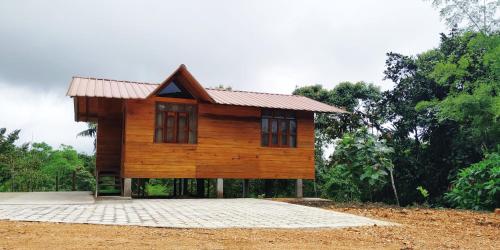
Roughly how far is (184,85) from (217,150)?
237cm

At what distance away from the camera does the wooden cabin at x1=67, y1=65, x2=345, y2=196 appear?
1423 cm

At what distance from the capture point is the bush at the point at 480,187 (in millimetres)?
12758

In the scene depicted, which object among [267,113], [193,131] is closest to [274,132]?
[267,113]

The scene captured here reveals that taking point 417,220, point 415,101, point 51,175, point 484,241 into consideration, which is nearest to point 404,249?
point 484,241

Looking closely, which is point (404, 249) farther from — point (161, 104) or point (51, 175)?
point (51, 175)

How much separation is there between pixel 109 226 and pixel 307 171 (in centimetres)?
1071

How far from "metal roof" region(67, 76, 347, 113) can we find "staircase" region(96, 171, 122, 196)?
3292 mm

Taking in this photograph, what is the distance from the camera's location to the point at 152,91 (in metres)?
14.2

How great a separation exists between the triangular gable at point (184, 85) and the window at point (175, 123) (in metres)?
0.45

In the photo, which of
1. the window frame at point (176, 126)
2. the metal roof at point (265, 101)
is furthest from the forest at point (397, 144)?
the window frame at point (176, 126)

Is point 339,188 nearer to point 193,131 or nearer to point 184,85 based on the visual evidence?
point 193,131

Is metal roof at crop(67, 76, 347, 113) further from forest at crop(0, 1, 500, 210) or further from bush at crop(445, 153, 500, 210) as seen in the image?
bush at crop(445, 153, 500, 210)

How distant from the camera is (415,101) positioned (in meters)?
22.4

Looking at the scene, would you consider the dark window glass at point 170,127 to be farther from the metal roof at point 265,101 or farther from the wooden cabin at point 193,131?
the metal roof at point 265,101
